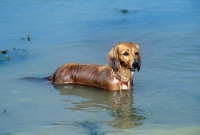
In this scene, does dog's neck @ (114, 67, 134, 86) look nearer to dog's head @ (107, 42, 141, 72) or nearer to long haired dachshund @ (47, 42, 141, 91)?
long haired dachshund @ (47, 42, 141, 91)

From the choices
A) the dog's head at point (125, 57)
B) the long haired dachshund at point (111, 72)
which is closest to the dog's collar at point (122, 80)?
the long haired dachshund at point (111, 72)

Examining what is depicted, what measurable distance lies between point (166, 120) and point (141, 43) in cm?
534

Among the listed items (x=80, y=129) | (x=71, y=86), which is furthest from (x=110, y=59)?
(x=80, y=129)

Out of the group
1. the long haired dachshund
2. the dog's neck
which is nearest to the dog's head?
the long haired dachshund

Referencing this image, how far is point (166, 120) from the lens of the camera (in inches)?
309

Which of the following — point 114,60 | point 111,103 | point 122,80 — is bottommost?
point 111,103

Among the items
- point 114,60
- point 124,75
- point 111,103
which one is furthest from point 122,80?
point 111,103

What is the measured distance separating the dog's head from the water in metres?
0.49

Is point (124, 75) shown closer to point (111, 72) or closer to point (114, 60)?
point (111, 72)

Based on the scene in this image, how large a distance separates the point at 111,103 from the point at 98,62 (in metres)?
2.51

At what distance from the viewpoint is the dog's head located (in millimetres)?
9418

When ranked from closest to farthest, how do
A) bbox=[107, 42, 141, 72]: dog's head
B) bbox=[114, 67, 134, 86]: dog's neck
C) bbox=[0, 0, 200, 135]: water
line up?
bbox=[0, 0, 200, 135]: water → bbox=[107, 42, 141, 72]: dog's head → bbox=[114, 67, 134, 86]: dog's neck

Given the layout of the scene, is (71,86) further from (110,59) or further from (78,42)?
(78,42)

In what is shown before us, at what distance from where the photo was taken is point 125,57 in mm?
9492
